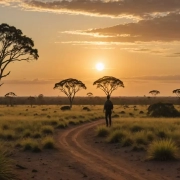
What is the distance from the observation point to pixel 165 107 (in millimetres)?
51344

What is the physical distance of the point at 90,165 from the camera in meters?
13.5

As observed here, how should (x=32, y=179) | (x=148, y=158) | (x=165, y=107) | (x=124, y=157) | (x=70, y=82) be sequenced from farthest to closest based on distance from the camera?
1. (x=70, y=82)
2. (x=165, y=107)
3. (x=124, y=157)
4. (x=148, y=158)
5. (x=32, y=179)

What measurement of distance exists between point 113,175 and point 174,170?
2.45 m

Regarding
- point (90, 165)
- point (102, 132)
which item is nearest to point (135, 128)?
point (102, 132)

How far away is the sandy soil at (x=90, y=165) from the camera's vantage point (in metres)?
12.0

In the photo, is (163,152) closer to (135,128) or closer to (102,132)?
(102,132)

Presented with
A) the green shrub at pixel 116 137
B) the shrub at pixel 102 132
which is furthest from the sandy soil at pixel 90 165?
the shrub at pixel 102 132

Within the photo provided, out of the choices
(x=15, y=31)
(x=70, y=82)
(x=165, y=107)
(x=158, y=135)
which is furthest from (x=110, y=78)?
(x=158, y=135)

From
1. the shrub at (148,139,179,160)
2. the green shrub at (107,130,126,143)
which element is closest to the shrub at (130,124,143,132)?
the green shrub at (107,130,126,143)

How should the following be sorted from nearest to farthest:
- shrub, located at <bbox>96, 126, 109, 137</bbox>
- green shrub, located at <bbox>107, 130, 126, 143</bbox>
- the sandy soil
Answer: the sandy soil
green shrub, located at <bbox>107, 130, 126, 143</bbox>
shrub, located at <bbox>96, 126, 109, 137</bbox>

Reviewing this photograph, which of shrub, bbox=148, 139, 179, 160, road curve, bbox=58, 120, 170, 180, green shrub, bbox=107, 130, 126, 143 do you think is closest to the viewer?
road curve, bbox=58, 120, 170, 180

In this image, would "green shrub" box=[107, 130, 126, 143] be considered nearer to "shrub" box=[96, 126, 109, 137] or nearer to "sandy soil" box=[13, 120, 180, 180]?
"sandy soil" box=[13, 120, 180, 180]

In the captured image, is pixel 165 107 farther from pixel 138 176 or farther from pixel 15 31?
pixel 138 176

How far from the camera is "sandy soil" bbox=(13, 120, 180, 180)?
12.0 metres
